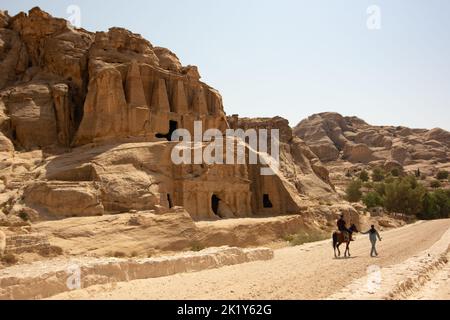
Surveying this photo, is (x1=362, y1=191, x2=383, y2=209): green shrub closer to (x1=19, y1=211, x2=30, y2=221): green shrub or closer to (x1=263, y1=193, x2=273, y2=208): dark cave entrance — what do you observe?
(x1=263, y1=193, x2=273, y2=208): dark cave entrance

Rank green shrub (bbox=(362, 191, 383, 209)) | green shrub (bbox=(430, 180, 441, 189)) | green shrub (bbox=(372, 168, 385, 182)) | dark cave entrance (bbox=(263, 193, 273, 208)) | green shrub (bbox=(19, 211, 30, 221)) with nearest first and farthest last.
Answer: green shrub (bbox=(19, 211, 30, 221)) → dark cave entrance (bbox=(263, 193, 273, 208)) → green shrub (bbox=(362, 191, 383, 209)) → green shrub (bbox=(430, 180, 441, 189)) → green shrub (bbox=(372, 168, 385, 182))

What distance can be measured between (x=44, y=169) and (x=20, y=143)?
678 centimetres

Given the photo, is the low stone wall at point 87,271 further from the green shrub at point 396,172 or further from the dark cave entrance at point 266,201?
the green shrub at point 396,172

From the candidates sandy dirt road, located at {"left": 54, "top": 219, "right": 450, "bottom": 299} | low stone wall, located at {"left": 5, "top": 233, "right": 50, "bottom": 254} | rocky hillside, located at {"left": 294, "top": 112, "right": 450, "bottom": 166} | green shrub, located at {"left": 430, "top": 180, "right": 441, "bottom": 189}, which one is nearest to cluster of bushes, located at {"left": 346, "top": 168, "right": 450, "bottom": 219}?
green shrub, located at {"left": 430, "top": 180, "right": 441, "bottom": 189}

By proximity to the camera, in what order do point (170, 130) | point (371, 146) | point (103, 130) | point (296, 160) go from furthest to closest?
point (371, 146)
point (296, 160)
point (170, 130)
point (103, 130)

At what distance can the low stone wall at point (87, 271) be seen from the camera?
36.6 ft

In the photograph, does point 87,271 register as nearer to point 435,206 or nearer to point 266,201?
point 266,201

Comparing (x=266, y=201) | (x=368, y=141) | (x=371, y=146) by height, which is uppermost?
(x=368, y=141)

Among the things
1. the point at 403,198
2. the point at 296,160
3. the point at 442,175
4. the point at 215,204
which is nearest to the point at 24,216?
the point at 215,204

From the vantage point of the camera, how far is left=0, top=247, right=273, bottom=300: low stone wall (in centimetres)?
1115

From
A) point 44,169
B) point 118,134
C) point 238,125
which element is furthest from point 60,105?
point 238,125

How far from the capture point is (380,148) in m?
110

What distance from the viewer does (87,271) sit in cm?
1252

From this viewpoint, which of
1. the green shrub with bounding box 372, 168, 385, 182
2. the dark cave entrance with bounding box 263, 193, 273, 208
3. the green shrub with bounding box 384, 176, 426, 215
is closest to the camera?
the dark cave entrance with bounding box 263, 193, 273, 208
